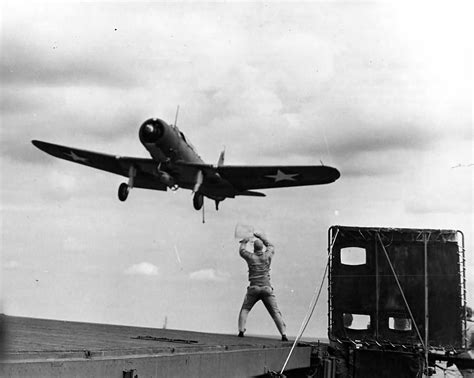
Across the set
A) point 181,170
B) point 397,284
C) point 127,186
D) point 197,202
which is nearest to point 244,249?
point 397,284

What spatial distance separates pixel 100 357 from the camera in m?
4.65

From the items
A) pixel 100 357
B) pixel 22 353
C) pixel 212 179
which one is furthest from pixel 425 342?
pixel 212 179

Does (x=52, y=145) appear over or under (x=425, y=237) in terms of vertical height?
over

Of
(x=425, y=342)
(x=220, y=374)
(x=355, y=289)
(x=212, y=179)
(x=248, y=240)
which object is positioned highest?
(x=212, y=179)

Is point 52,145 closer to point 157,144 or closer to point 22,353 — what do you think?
point 157,144

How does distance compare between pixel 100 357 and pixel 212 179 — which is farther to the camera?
pixel 212 179

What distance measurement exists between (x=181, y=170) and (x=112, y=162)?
3659mm

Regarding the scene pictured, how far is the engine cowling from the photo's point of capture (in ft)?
61.7

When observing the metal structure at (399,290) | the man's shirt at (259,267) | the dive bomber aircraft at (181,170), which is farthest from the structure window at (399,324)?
the dive bomber aircraft at (181,170)

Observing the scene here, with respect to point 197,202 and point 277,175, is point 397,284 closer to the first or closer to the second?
point 277,175

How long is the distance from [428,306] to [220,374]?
4990 mm

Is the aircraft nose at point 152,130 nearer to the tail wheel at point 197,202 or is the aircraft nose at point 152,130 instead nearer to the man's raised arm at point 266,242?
the tail wheel at point 197,202

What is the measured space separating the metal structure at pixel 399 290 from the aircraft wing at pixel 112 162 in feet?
35.2

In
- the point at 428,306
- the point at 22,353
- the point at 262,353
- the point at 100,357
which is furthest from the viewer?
the point at 428,306
